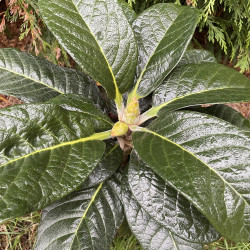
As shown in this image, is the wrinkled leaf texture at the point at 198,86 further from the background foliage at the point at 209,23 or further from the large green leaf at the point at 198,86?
the background foliage at the point at 209,23

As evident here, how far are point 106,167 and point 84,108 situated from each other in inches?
8.2

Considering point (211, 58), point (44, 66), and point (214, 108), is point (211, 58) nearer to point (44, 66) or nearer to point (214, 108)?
point (214, 108)

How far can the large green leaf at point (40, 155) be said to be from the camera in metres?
0.72

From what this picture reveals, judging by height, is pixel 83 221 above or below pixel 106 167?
below

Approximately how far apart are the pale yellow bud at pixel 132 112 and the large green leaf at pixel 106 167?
0.11 metres

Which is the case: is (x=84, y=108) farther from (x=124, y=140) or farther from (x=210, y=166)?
(x=210, y=166)

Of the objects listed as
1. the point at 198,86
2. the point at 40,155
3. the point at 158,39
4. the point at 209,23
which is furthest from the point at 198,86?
the point at 209,23

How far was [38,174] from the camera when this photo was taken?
76cm

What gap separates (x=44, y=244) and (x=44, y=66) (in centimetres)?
64

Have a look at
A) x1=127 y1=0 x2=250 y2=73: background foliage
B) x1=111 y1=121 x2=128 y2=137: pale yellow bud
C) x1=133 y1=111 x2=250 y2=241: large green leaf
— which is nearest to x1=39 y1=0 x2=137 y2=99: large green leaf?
x1=111 y1=121 x2=128 y2=137: pale yellow bud

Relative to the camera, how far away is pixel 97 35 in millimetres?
979

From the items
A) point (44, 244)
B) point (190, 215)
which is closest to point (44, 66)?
point (44, 244)

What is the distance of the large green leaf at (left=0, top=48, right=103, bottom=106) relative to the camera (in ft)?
3.51

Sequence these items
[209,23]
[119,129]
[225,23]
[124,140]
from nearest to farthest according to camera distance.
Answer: [119,129] < [124,140] < [209,23] < [225,23]
